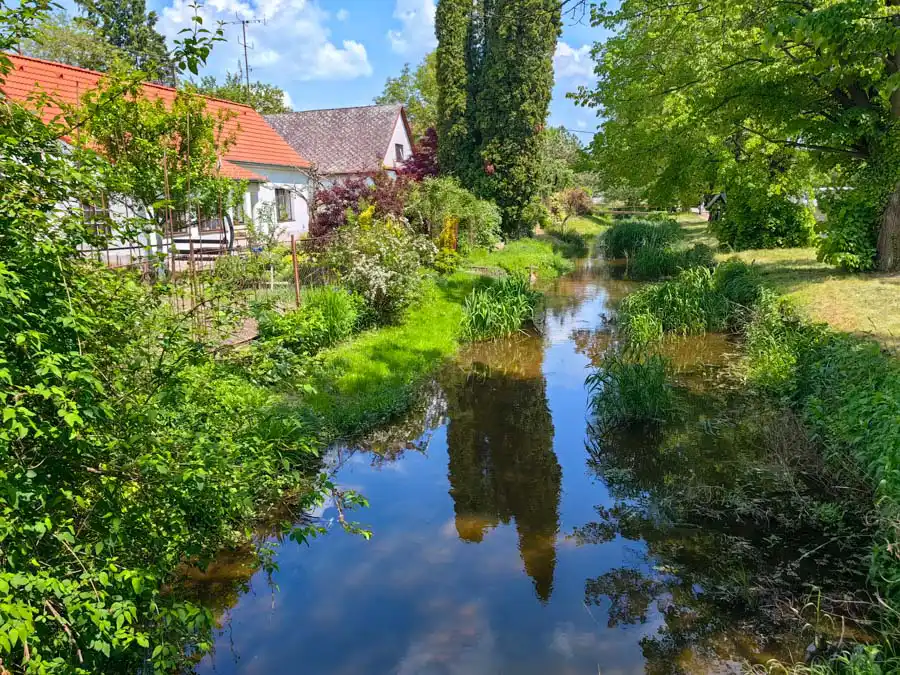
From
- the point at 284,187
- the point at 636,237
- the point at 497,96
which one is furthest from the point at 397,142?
the point at 636,237

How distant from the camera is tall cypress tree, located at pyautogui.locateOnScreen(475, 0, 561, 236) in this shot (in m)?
22.8

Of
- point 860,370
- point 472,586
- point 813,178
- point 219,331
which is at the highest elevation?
point 813,178

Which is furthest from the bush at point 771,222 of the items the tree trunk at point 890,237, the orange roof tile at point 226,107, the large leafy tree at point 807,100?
the orange roof tile at point 226,107

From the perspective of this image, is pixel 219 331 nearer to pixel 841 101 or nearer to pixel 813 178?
pixel 841 101

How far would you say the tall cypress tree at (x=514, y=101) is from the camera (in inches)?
898

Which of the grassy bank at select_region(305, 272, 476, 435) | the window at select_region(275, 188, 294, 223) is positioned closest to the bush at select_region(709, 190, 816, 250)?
the grassy bank at select_region(305, 272, 476, 435)

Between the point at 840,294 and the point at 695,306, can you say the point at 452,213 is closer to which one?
the point at 695,306

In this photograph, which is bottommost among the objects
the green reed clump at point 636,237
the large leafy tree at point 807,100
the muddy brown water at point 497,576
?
the muddy brown water at point 497,576

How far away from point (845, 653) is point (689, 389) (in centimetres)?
615

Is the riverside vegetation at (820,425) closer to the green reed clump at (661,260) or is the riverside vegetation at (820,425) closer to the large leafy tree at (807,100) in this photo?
the large leafy tree at (807,100)

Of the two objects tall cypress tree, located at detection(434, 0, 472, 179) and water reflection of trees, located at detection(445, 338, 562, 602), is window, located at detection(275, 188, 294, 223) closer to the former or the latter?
tall cypress tree, located at detection(434, 0, 472, 179)

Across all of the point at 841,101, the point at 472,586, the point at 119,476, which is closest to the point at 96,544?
the point at 119,476

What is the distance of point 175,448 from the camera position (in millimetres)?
3680

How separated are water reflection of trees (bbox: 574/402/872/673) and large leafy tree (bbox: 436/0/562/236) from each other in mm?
17392
